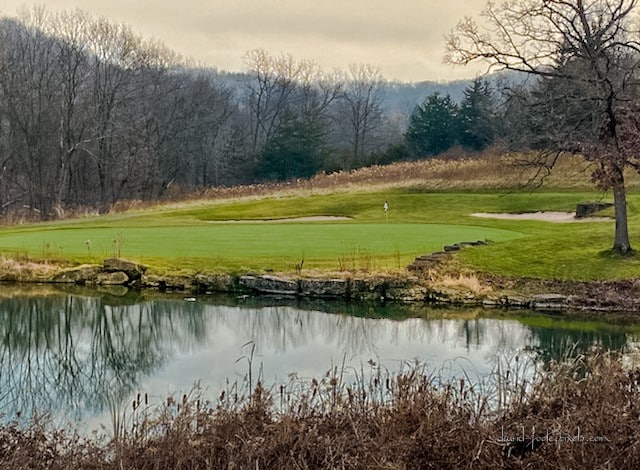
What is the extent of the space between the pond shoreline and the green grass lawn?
1.80 ft

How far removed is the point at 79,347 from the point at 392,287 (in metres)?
7.00

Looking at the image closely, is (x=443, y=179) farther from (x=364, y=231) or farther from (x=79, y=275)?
(x=79, y=275)

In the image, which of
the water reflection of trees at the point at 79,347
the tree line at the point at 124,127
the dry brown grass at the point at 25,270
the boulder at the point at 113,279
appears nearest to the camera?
the water reflection of trees at the point at 79,347

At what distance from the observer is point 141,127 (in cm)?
5122

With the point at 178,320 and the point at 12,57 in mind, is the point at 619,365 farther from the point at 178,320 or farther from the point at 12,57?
the point at 12,57

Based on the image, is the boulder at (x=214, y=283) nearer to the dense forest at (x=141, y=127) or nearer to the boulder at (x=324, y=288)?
the boulder at (x=324, y=288)

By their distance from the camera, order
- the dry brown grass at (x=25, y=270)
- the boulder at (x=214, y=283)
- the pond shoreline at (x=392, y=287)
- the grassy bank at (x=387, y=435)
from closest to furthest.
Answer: the grassy bank at (x=387, y=435), the pond shoreline at (x=392, y=287), the boulder at (x=214, y=283), the dry brown grass at (x=25, y=270)

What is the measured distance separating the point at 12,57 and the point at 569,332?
40514mm

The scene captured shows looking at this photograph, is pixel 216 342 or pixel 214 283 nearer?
pixel 216 342

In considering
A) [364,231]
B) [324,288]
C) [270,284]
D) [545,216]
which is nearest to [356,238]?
[364,231]

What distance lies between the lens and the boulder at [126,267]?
16812 mm

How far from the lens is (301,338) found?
1159 centimetres

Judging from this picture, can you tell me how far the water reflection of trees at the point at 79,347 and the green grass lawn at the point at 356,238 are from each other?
124 inches

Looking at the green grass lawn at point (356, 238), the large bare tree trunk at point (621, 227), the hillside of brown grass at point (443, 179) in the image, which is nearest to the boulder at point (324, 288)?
the green grass lawn at point (356, 238)
